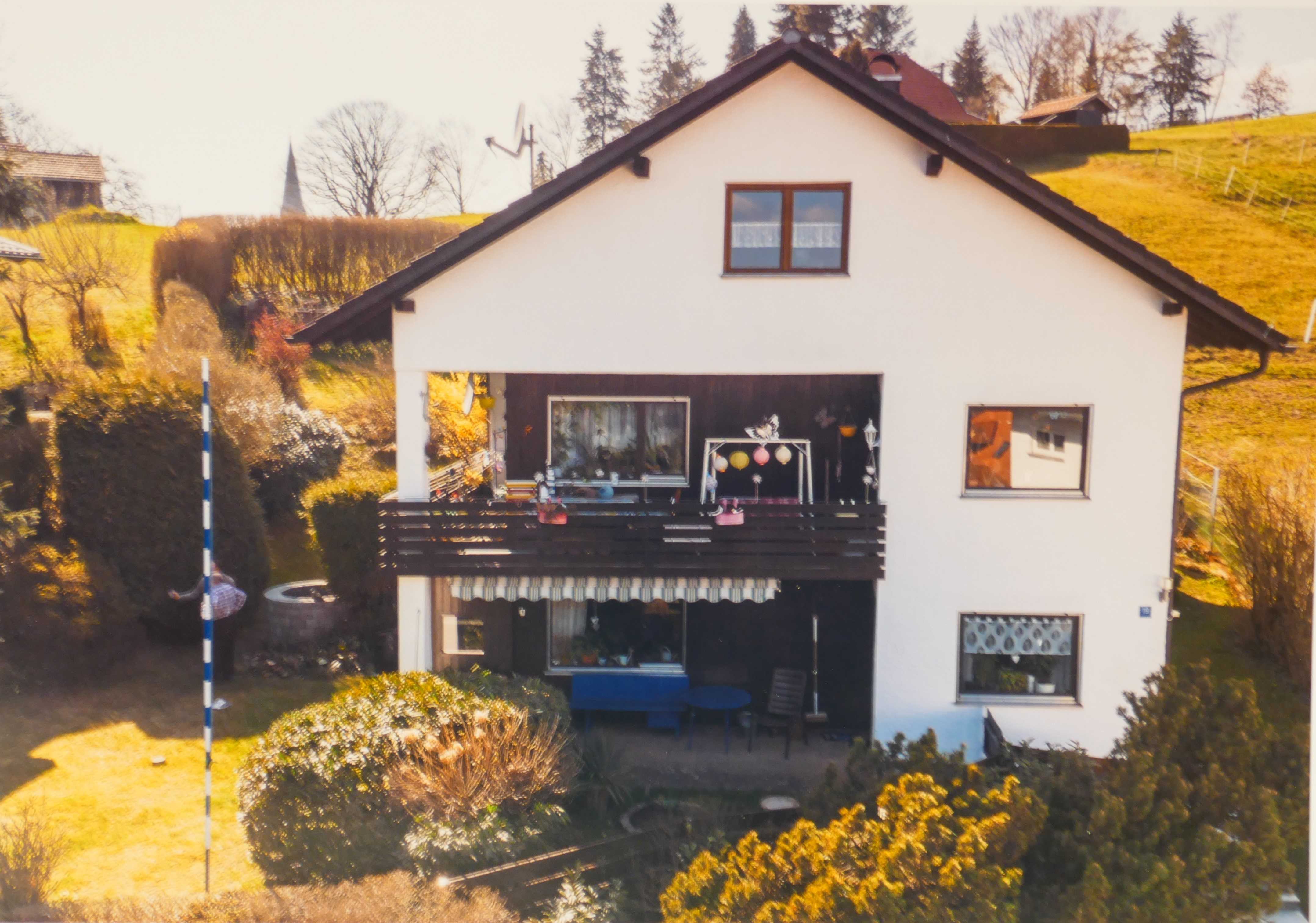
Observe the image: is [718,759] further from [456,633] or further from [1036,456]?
[1036,456]

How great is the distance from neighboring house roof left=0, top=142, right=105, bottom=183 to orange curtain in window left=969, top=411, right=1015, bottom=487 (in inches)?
849

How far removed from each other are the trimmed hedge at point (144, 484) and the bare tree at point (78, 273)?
13421 mm

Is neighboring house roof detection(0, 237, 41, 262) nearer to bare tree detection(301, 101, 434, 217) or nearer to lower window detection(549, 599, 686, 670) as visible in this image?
lower window detection(549, 599, 686, 670)

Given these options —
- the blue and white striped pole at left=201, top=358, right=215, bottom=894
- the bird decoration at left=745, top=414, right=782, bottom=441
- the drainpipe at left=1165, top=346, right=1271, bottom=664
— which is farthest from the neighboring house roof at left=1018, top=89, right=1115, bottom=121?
the blue and white striped pole at left=201, top=358, right=215, bottom=894

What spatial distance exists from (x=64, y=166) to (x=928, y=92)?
89.8 ft

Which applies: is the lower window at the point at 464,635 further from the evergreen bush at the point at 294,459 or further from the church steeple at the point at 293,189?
the church steeple at the point at 293,189

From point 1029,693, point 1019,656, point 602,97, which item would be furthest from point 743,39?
point 1029,693

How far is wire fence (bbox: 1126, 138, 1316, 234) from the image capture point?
35.5 meters

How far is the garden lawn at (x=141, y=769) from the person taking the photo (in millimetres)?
9750

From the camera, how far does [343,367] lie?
28000 mm

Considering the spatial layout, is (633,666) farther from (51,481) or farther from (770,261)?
(51,481)

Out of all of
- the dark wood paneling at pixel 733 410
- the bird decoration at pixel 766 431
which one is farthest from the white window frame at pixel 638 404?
the bird decoration at pixel 766 431

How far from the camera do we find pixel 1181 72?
33.9 meters

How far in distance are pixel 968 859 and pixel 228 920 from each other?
20.0ft
